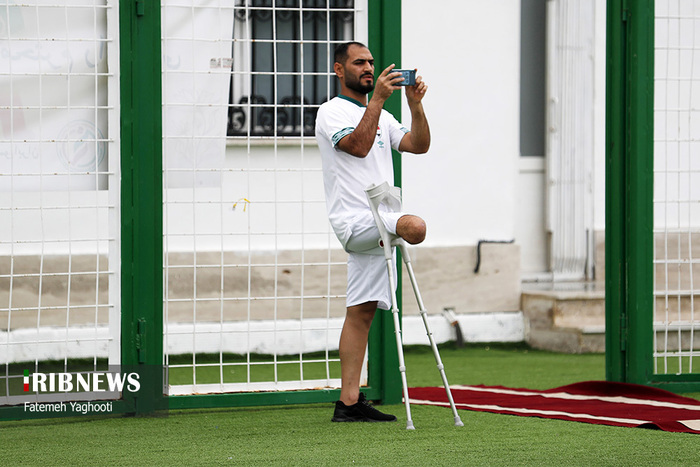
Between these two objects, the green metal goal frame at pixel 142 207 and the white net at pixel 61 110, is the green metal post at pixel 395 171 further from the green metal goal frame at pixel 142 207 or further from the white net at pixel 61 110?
the white net at pixel 61 110

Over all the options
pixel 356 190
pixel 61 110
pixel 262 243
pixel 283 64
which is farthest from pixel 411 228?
pixel 283 64

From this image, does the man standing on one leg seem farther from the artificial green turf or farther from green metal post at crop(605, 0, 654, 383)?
green metal post at crop(605, 0, 654, 383)

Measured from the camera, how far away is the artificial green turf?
3500 mm

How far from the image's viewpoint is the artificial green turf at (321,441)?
138 inches

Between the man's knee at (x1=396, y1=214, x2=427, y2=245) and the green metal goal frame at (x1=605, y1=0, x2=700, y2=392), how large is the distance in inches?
73.1

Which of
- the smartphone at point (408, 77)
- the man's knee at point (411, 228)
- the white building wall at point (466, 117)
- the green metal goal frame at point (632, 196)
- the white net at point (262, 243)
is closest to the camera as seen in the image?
the man's knee at point (411, 228)

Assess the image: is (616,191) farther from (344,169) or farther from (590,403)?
(344,169)

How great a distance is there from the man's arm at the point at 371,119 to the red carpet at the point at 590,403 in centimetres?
141

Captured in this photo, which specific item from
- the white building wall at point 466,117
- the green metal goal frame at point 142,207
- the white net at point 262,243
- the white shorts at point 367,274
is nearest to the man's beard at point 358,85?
the white shorts at point 367,274

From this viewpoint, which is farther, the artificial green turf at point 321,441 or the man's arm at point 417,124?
the man's arm at point 417,124

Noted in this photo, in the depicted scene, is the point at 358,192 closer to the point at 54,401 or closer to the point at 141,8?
the point at 141,8

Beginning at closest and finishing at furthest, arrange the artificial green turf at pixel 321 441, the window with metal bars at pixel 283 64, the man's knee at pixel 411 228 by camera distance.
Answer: the artificial green turf at pixel 321 441, the man's knee at pixel 411 228, the window with metal bars at pixel 283 64

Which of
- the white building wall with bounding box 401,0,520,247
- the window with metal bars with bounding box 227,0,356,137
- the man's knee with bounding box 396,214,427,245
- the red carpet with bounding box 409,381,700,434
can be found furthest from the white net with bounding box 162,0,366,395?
the man's knee with bounding box 396,214,427,245

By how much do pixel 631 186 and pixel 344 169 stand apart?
1.89m
